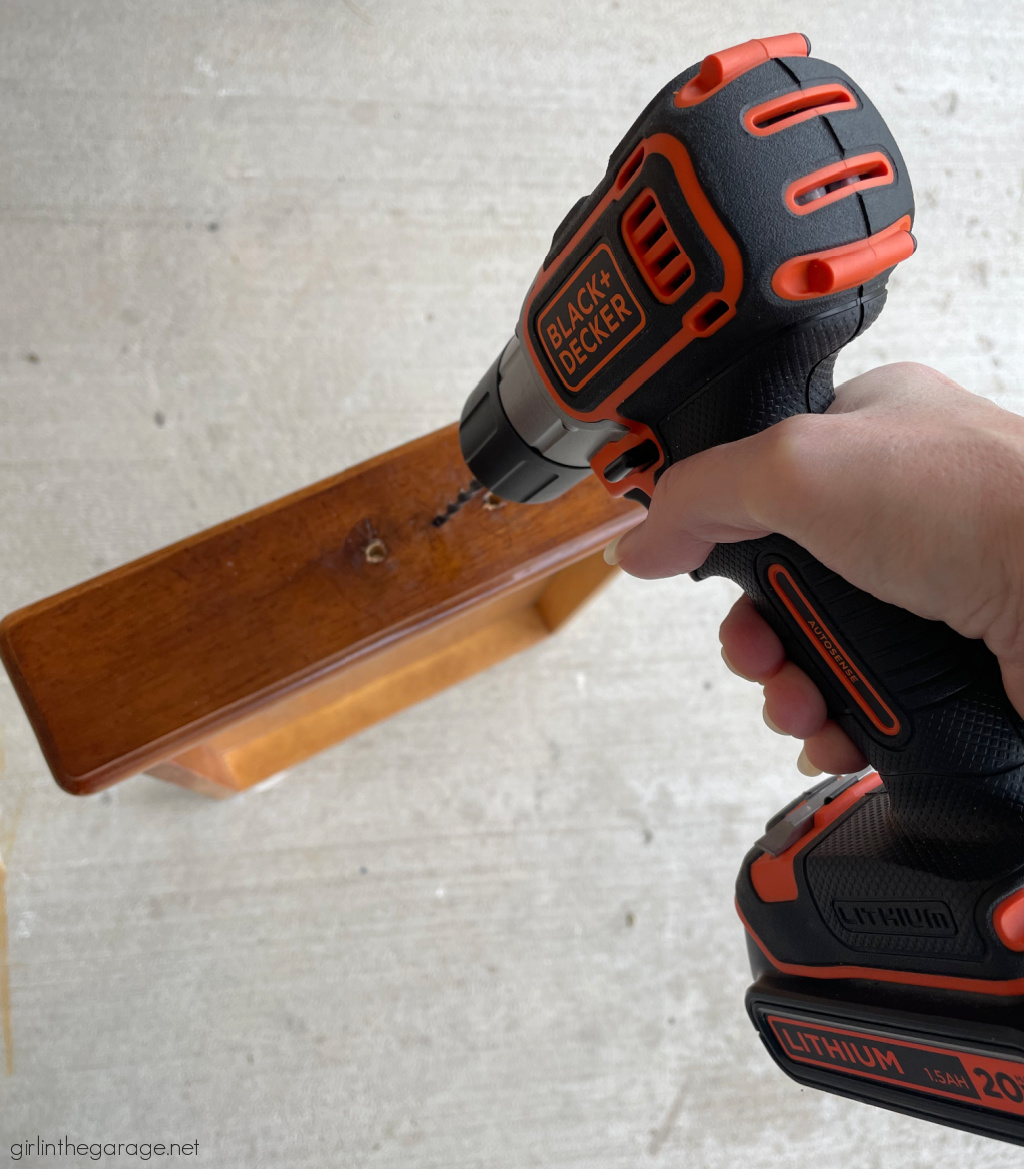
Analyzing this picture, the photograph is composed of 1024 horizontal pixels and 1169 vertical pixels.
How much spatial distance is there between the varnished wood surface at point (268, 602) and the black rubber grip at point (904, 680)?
266 mm

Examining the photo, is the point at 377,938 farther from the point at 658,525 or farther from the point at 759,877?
the point at 658,525

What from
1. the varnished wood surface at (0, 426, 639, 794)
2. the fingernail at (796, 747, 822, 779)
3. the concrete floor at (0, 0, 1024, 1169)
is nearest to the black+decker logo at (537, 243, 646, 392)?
the varnished wood surface at (0, 426, 639, 794)

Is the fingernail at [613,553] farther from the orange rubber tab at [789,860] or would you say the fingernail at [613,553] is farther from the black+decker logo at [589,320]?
the orange rubber tab at [789,860]

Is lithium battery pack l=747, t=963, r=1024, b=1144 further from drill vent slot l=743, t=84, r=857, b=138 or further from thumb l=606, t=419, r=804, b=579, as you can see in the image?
drill vent slot l=743, t=84, r=857, b=138

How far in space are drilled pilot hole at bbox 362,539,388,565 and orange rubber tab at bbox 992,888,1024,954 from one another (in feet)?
1.74

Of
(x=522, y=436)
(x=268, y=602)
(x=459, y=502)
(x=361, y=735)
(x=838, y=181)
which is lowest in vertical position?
(x=361, y=735)

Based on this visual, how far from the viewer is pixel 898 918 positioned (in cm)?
52

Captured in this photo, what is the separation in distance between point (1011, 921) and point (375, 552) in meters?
0.54

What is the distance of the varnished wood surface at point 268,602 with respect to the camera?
0.67m

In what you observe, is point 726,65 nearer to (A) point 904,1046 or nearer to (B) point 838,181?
(B) point 838,181

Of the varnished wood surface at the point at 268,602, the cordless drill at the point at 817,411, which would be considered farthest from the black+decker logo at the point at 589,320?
the varnished wood surface at the point at 268,602

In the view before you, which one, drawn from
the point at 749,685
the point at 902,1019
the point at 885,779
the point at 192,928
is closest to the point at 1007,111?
the point at 749,685

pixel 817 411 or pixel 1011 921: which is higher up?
pixel 817 411

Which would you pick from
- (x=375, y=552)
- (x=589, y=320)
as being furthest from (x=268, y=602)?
(x=589, y=320)
